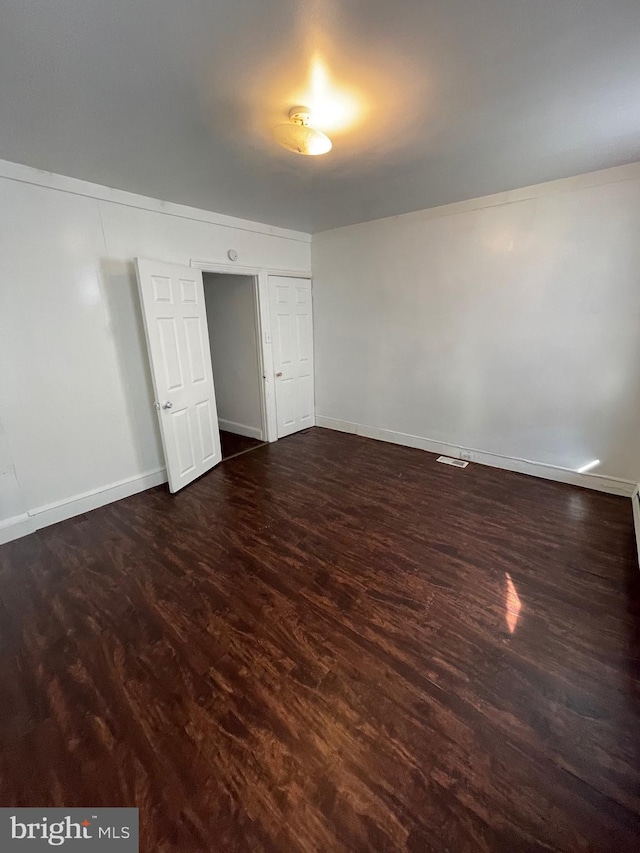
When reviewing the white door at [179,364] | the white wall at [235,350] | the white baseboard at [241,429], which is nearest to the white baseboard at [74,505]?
the white door at [179,364]

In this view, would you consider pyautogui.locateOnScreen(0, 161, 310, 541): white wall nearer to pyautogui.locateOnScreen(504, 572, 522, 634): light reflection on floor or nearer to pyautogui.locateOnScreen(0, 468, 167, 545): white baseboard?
pyautogui.locateOnScreen(0, 468, 167, 545): white baseboard

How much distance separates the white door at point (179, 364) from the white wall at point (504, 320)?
1955 millimetres

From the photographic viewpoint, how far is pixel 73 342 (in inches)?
112

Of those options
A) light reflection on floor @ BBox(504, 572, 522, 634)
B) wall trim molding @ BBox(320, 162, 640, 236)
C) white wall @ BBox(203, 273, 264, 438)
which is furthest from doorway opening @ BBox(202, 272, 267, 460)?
light reflection on floor @ BBox(504, 572, 522, 634)

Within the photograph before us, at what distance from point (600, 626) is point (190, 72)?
11.0ft

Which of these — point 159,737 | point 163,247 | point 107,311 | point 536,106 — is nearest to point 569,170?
point 536,106

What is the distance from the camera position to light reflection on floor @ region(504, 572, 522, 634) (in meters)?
1.90

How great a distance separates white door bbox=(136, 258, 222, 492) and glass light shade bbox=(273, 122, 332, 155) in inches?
62.4

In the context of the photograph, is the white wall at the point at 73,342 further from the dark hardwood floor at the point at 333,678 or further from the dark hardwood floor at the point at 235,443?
the dark hardwood floor at the point at 235,443

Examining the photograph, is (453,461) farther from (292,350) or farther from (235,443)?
(235,443)

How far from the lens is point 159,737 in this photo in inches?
55.2

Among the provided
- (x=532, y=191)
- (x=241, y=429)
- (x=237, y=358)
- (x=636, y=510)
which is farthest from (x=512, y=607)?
(x=237, y=358)

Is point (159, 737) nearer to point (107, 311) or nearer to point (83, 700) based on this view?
point (83, 700)

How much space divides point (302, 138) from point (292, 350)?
9.63ft
